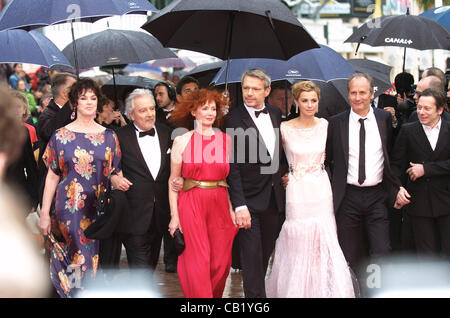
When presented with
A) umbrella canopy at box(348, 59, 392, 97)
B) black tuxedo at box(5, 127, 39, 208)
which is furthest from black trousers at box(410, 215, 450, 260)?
black tuxedo at box(5, 127, 39, 208)

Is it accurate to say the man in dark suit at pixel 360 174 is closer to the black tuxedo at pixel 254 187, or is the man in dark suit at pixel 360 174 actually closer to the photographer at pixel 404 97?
the black tuxedo at pixel 254 187

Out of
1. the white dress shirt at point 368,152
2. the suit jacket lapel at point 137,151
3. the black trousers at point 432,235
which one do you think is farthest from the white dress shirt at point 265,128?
the black trousers at point 432,235

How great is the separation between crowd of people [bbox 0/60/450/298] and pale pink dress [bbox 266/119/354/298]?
0.04 ft

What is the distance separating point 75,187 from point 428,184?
3317mm

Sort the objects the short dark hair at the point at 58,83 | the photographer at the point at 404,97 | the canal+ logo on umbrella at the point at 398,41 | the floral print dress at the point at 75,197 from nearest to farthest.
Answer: the floral print dress at the point at 75,197 < the short dark hair at the point at 58,83 < the photographer at the point at 404,97 < the canal+ logo on umbrella at the point at 398,41

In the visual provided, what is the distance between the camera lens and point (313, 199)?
7.30 m

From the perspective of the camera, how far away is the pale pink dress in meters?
7.17

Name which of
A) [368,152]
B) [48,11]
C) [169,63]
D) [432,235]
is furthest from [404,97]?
[169,63]

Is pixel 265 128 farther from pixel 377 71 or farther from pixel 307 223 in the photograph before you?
pixel 377 71

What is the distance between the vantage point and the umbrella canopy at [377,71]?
33.6 feet

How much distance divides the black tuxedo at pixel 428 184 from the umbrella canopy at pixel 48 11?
300 centimetres

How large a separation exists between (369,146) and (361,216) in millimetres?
636

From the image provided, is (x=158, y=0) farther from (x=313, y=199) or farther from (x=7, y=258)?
(x=7, y=258)
